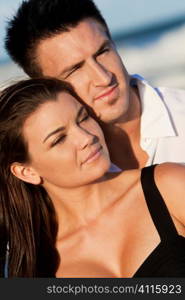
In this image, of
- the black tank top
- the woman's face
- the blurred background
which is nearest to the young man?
the woman's face

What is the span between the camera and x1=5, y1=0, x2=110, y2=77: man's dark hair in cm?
311

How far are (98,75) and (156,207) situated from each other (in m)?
0.80

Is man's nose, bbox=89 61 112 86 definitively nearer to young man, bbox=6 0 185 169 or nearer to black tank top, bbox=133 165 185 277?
young man, bbox=6 0 185 169

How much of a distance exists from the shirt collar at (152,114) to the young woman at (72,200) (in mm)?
512

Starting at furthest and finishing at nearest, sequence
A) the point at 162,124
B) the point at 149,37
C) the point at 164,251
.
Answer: the point at 149,37, the point at 162,124, the point at 164,251

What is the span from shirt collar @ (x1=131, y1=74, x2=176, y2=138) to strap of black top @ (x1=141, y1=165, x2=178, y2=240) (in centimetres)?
58

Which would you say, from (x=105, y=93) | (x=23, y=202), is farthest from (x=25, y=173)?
(x=105, y=93)

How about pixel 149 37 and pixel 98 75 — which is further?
pixel 149 37

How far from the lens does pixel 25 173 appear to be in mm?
2879

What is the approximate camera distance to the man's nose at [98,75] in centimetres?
296

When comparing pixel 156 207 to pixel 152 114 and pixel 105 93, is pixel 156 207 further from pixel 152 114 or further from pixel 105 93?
pixel 152 114

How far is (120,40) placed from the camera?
853 centimetres

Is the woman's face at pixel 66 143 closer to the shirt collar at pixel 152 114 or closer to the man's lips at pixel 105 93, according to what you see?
the man's lips at pixel 105 93

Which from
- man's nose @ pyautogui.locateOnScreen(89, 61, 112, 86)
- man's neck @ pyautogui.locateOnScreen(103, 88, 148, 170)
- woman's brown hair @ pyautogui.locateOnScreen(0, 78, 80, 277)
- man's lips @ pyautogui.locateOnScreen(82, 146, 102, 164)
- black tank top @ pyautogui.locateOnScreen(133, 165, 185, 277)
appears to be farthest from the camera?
man's neck @ pyautogui.locateOnScreen(103, 88, 148, 170)
